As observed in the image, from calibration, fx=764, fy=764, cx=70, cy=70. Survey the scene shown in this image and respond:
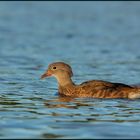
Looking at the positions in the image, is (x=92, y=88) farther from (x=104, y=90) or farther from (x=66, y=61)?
(x=66, y=61)

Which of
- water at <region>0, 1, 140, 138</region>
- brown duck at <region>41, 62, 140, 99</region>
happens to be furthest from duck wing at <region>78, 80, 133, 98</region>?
water at <region>0, 1, 140, 138</region>

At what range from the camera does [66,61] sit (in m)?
24.7

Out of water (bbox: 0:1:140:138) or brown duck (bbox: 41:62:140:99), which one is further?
brown duck (bbox: 41:62:140:99)

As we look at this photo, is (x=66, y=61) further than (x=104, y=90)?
Yes

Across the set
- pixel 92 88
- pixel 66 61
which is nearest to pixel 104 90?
pixel 92 88

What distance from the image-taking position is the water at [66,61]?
41.9 ft

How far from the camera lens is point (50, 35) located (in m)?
32.9

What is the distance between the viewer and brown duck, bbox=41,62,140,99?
16.7 meters

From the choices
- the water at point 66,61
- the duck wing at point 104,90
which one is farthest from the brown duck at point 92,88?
the water at point 66,61

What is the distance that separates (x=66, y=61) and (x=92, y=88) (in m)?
7.80

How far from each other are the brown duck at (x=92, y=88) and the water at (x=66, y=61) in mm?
315

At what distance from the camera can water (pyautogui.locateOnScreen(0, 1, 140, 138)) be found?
12758 millimetres

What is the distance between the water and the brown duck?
32cm

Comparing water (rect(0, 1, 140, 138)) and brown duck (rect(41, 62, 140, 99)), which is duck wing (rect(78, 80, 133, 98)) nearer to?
brown duck (rect(41, 62, 140, 99))
